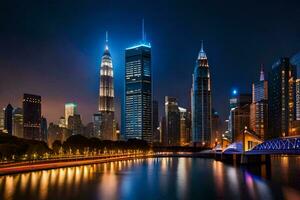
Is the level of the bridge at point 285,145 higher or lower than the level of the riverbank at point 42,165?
higher

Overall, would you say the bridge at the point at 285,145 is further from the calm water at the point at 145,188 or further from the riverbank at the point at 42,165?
the riverbank at the point at 42,165

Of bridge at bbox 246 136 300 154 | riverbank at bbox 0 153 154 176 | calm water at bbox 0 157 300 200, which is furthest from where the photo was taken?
bridge at bbox 246 136 300 154

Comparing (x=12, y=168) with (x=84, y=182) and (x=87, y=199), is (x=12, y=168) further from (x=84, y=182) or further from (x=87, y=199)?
(x=87, y=199)

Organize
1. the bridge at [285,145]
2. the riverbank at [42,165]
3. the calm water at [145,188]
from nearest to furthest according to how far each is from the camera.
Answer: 1. the calm water at [145,188]
2. the riverbank at [42,165]
3. the bridge at [285,145]

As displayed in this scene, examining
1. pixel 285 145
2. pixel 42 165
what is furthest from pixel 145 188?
pixel 285 145

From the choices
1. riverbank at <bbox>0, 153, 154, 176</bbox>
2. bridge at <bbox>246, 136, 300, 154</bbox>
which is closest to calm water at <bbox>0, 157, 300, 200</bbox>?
riverbank at <bbox>0, 153, 154, 176</bbox>

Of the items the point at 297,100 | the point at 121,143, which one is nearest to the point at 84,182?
the point at 121,143

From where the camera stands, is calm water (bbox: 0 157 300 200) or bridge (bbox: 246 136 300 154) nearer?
calm water (bbox: 0 157 300 200)

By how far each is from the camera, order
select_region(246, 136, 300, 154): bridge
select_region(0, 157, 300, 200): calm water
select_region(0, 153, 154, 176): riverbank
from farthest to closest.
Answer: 1. select_region(246, 136, 300, 154): bridge
2. select_region(0, 153, 154, 176): riverbank
3. select_region(0, 157, 300, 200): calm water

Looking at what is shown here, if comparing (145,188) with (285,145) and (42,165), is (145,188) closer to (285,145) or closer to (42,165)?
(42,165)

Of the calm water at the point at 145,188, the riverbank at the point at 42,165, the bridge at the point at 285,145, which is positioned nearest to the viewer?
the calm water at the point at 145,188

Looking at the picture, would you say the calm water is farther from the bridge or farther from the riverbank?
the bridge

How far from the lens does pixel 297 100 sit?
7687 inches

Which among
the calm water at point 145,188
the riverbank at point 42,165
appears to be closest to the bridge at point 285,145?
the calm water at point 145,188
